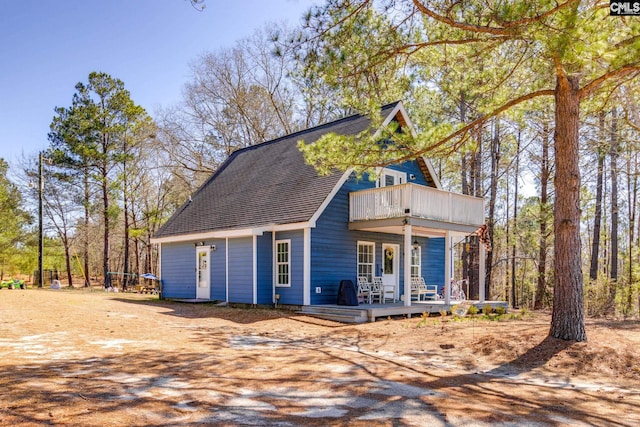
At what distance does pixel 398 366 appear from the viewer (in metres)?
7.61

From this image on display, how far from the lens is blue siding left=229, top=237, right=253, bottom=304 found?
15164 mm

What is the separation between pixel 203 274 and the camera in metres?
17.5

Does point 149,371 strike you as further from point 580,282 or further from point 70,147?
point 70,147

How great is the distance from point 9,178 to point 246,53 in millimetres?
17583

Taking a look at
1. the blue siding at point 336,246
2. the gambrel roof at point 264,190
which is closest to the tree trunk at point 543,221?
the blue siding at point 336,246

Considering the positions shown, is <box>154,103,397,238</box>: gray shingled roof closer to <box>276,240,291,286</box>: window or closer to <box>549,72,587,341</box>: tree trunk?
<box>276,240,291,286</box>: window

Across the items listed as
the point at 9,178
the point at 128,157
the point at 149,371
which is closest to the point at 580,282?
the point at 149,371

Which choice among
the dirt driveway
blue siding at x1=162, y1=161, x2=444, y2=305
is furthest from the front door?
the dirt driveway

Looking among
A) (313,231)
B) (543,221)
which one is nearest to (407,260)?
(313,231)

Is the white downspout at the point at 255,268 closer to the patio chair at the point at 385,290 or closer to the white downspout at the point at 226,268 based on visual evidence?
the white downspout at the point at 226,268

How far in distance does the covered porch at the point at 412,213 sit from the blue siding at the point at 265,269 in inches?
106

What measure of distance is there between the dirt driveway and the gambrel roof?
4.36 meters

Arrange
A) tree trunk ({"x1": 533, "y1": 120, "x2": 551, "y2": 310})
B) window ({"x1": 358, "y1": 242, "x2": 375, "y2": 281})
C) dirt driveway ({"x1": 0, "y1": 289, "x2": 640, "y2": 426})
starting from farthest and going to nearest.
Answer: tree trunk ({"x1": 533, "y1": 120, "x2": 551, "y2": 310}) → window ({"x1": 358, "y1": 242, "x2": 375, "y2": 281}) → dirt driveway ({"x1": 0, "y1": 289, "x2": 640, "y2": 426})

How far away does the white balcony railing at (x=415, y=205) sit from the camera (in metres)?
13.9
